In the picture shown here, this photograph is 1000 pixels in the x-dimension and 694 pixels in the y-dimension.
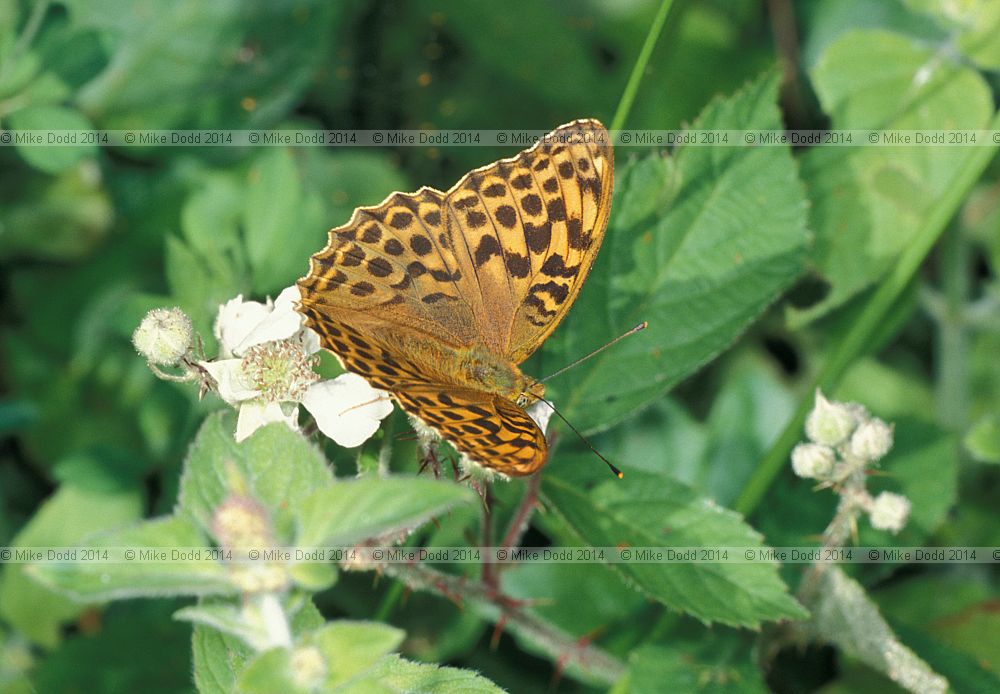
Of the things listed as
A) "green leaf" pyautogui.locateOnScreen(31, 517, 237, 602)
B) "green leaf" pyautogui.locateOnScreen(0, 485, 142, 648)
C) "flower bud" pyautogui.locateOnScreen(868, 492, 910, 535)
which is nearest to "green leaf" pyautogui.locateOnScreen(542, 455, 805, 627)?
"flower bud" pyautogui.locateOnScreen(868, 492, 910, 535)

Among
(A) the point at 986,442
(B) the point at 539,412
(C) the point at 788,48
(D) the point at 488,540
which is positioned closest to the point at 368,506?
(B) the point at 539,412

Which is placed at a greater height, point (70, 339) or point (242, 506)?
point (242, 506)

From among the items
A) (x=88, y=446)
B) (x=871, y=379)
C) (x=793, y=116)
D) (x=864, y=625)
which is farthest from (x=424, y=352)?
(x=793, y=116)

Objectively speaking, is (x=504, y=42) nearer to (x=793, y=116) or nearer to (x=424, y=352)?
(x=793, y=116)

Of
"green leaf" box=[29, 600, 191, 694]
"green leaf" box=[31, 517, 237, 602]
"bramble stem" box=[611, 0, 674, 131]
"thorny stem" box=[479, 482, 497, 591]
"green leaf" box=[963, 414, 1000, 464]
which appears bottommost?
"green leaf" box=[29, 600, 191, 694]

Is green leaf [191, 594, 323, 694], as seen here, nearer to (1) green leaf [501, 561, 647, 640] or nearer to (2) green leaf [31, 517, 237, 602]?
(2) green leaf [31, 517, 237, 602]

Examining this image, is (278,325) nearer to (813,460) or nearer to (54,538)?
(813,460)

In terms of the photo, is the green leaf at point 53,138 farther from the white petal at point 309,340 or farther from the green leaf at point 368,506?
the green leaf at point 368,506

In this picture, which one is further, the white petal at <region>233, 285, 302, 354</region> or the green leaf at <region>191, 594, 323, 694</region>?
the white petal at <region>233, 285, 302, 354</region>
